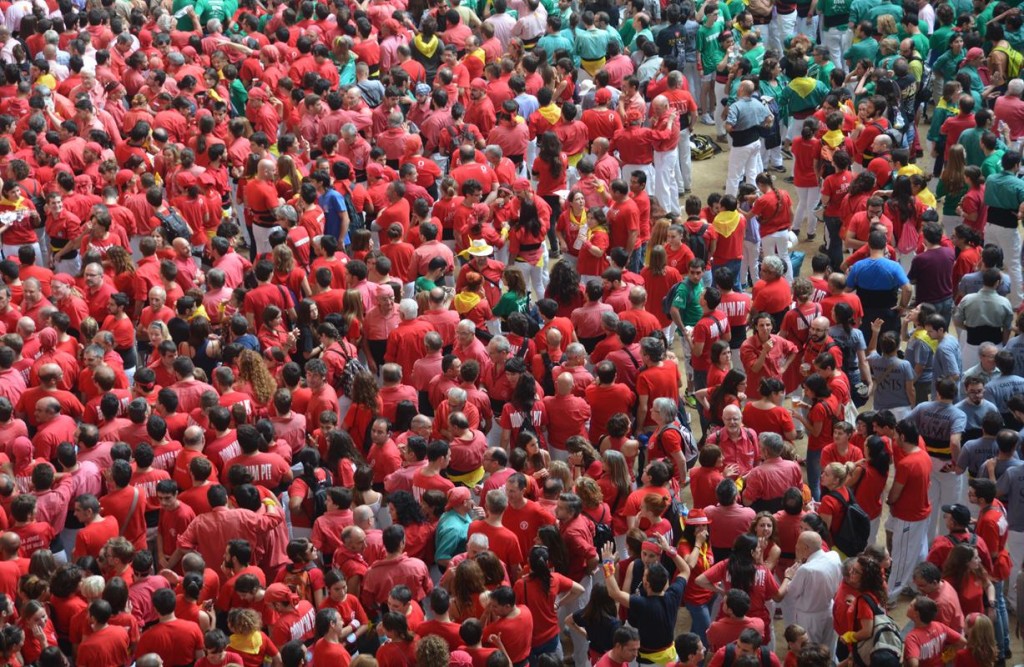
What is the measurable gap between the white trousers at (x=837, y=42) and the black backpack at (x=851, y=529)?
12397 mm

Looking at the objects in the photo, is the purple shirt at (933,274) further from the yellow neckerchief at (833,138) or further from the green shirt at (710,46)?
the green shirt at (710,46)

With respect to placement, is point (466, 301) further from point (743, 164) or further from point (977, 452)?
point (743, 164)

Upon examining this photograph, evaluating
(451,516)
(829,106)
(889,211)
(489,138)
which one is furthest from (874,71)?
(451,516)

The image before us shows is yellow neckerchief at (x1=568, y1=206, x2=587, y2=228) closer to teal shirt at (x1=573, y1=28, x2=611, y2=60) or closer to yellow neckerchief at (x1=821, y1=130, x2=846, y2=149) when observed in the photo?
yellow neckerchief at (x1=821, y1=130, x2=846, y2=149)

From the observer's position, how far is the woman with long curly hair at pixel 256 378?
44.5 feet

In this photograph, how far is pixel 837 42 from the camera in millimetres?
22875

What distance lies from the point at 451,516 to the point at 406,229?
566 cm

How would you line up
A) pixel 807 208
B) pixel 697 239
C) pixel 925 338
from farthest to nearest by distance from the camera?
1. pixel 807 208
2. pixel 697 239
3. pixel 925 338

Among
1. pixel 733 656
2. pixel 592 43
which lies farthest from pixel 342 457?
pixel 592 43

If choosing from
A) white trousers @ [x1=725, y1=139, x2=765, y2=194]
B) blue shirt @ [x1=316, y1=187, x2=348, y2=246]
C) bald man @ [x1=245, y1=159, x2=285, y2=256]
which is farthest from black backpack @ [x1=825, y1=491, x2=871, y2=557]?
bald man @ [x1=245, y1=159, x2=285, y2=256]

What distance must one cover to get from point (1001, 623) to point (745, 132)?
8273 millimetres

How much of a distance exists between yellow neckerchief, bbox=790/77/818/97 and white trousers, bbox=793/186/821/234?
1.50 metres

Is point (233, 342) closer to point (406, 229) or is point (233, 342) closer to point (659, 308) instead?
point (406, 229)

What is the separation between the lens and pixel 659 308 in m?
15.5
